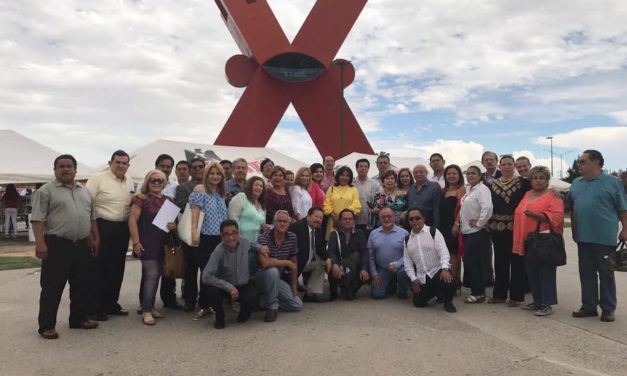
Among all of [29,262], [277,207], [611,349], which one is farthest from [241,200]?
[29,262]

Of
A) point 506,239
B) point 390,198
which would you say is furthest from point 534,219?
point 390,198

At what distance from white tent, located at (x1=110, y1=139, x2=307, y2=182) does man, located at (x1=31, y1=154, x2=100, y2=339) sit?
296 inches

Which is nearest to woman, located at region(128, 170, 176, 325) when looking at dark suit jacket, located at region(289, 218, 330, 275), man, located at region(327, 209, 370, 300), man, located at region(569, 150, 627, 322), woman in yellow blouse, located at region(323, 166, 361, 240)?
dark suit jacket, located at region(289, 218, 330, 275)

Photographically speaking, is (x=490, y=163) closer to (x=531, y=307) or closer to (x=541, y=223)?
(x=541, y=223)

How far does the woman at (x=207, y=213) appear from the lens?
4703mm

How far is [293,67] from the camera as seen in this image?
17.0 m

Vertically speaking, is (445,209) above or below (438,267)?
above

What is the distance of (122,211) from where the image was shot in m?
4.73

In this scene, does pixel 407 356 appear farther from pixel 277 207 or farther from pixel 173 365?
pixel 277 207

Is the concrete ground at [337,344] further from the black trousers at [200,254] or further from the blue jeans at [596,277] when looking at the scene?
the black trousers at [200,254]

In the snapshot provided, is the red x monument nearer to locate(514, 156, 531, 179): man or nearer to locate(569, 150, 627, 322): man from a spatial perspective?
locate(514, 156, 531, 179): man

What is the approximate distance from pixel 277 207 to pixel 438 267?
1.91 meters

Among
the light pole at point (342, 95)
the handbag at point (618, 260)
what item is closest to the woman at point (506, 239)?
the handbag at point (618, 260)

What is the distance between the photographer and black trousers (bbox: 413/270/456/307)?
5.11 metres
